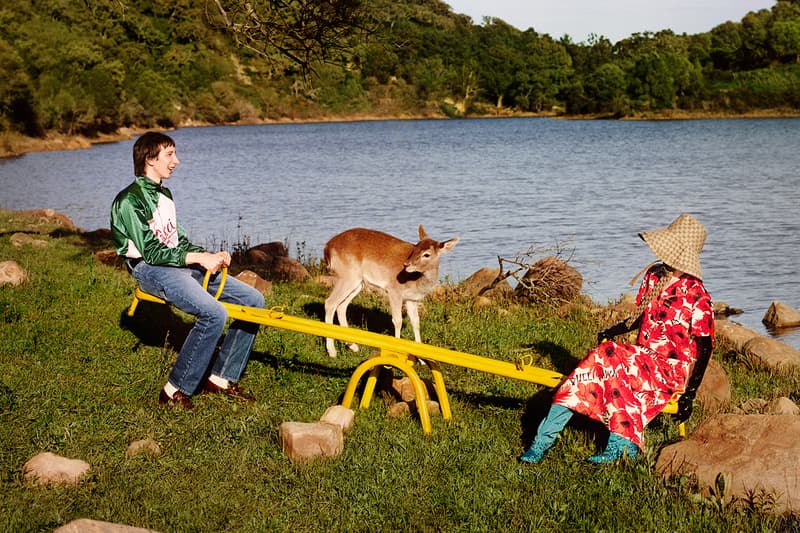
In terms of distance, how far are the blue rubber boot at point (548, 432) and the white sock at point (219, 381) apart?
294 centimetres

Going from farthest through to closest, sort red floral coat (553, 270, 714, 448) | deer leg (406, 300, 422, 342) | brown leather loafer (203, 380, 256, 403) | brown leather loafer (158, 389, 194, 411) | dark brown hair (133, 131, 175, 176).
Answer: deer leg (406, 300, 422, 342), brown leather loafer (203, 380, 256, 403), brown leather loafer (158, 389, 194, 411), dark brown hair (133, 131, 175, 176), red floral coat (553, 270, 714, 448)

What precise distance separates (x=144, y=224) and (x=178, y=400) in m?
1.58

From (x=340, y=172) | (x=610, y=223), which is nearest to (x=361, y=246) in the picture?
(x=610, y=223)

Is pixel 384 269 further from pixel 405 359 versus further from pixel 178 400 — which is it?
pixel 178 400

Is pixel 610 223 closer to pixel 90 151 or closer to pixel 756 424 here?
pixel 756 424

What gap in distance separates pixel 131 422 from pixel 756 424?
16.3 feet

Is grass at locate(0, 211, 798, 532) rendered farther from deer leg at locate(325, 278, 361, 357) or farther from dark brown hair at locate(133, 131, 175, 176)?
dark brown hair at locate(133, 131, 175, 176)

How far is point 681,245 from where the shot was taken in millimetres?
6246

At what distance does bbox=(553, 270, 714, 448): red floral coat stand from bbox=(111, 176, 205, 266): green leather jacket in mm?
3502

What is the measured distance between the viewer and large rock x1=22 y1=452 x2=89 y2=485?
568cm

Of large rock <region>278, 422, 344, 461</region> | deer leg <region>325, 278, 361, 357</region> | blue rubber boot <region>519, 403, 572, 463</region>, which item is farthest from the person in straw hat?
deer leg <region>325, 278, 361, 357</region>

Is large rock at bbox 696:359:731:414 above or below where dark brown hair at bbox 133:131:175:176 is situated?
below

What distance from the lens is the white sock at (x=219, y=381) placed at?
25.0ft

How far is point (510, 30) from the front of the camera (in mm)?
162625
